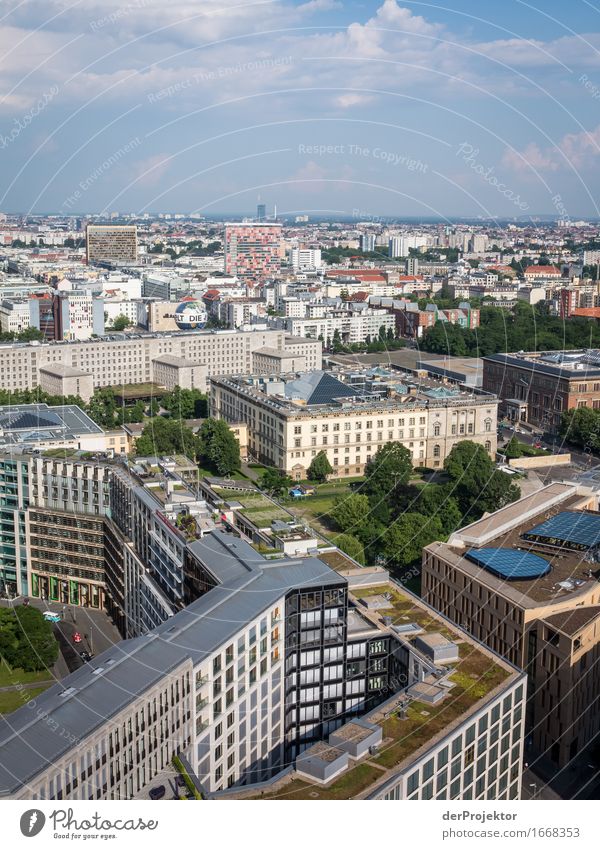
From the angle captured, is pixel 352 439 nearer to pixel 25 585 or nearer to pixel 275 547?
pixel 25 585

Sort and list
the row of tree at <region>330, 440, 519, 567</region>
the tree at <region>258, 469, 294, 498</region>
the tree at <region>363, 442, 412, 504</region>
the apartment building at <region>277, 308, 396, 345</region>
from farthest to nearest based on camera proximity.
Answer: the apartment building at <region>277, 308, 396, 345</region> → the tree at <region>258, 469, 294, 498</region> → the tree at <region>363, 442, 412, 504</region> → the row of tree at <region>330, 440, 519, 567</region>

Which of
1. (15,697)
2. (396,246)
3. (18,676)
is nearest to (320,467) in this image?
(18,676)

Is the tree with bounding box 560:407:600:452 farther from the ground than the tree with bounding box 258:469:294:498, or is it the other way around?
the tree with bounding box 560:407:600:452

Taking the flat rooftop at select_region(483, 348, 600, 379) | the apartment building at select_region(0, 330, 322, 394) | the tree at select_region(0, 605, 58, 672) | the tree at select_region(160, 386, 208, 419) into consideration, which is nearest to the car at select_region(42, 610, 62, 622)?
the tree at select_region(0, 605, 58, 672)

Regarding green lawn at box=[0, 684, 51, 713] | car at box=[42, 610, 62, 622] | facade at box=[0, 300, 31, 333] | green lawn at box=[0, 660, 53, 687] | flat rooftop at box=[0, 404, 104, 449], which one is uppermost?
facade at box=[0, 300, 31, 333]

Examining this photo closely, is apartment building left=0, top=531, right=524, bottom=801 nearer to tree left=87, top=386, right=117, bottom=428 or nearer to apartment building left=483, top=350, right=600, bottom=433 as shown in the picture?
apartment building left=483, top=350, right=600, bottom=433

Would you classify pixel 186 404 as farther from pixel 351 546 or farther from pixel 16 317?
pixel 351 546
